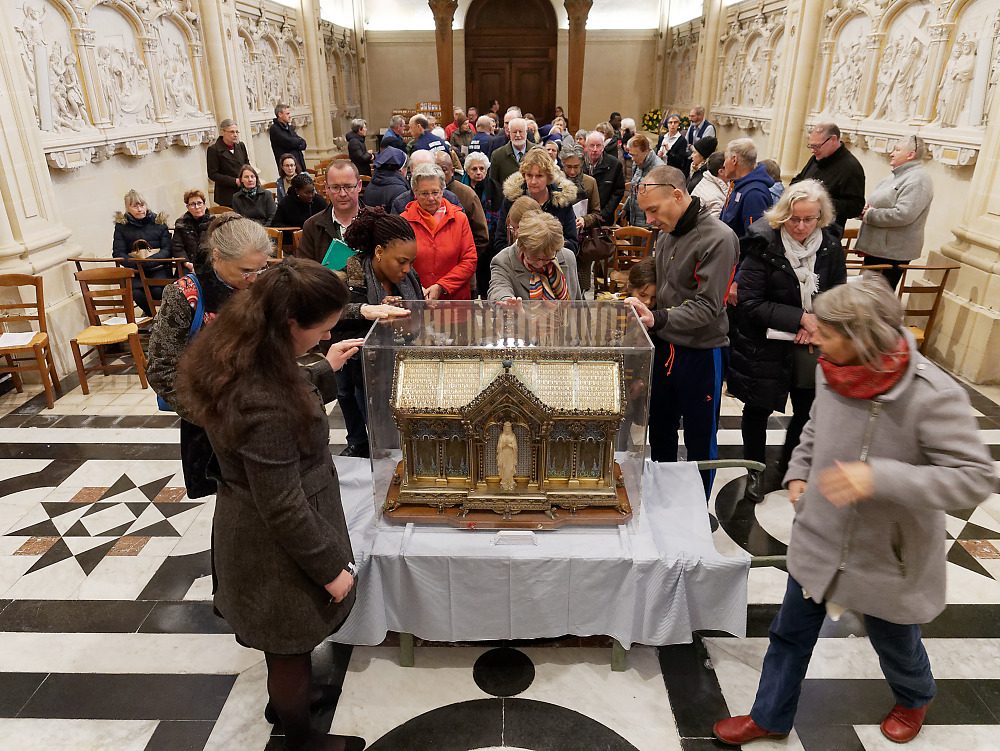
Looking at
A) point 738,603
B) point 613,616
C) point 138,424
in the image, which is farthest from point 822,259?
point 138,424

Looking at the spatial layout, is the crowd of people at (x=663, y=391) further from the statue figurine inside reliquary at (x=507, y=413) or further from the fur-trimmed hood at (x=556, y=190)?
the statue figurine inside reliquary at (x=507, y=413)

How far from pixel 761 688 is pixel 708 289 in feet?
5.63

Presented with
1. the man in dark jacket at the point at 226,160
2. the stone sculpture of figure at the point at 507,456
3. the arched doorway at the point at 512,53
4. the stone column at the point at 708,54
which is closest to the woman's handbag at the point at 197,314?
the stone sculpture of figure at the point at 507,456

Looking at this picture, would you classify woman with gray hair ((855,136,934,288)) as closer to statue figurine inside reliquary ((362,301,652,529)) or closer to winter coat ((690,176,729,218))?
winter coat ((690,176,729,218))

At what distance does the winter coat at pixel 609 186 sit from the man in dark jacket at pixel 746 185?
8.21ft

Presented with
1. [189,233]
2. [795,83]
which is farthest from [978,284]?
[189,233]

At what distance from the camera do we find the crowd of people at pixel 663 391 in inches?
69.4

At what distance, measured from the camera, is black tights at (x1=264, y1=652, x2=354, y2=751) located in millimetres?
2150

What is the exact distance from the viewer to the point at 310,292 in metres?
1.78

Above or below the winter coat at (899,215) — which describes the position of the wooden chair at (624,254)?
below

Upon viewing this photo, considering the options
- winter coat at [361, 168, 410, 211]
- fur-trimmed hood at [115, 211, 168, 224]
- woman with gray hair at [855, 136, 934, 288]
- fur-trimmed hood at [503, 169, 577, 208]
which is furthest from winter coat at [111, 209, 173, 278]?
woman with gray hair at [855, 136, 934, 288]

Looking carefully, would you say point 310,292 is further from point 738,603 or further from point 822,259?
point 822,259

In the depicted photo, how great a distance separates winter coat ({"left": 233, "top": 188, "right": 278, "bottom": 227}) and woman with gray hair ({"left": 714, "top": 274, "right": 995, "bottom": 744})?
21.9 feet

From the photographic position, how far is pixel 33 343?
5.38 meters
